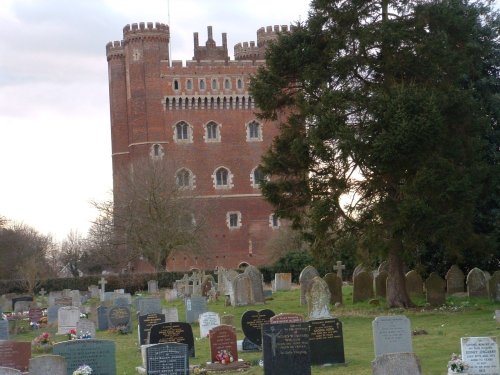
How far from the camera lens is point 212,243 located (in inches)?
2628

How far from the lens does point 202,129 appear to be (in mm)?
68875

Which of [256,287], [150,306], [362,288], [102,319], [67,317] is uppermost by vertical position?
[256,287]

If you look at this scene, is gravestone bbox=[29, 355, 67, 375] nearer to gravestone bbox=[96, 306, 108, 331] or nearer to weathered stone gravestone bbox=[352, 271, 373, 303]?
gravestone bbox=[96, 306, 108, 331]

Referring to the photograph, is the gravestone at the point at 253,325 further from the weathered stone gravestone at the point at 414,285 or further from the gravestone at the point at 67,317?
the weathered stone gravestone at the point at 414,285

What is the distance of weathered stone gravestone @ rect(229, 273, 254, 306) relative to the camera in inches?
1297

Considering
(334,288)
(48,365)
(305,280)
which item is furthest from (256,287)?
(48,365)

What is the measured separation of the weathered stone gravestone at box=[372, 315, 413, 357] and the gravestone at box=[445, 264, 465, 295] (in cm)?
1377

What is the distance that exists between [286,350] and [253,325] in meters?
4.23

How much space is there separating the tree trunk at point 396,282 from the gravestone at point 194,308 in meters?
5.37

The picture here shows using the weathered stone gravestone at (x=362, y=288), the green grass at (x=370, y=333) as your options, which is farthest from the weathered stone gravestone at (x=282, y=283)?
the weathered stone gravestone at (x=362, y=288)

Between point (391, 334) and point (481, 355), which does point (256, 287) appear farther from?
point (481, 355)

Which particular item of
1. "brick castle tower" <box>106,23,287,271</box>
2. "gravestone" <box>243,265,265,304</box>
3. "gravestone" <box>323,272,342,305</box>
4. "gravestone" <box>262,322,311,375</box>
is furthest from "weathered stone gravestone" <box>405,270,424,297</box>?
"brick castle tower" <box>106,23,287,271</box>

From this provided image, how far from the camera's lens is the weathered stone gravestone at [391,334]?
54.8ft

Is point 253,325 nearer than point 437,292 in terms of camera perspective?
Yes
